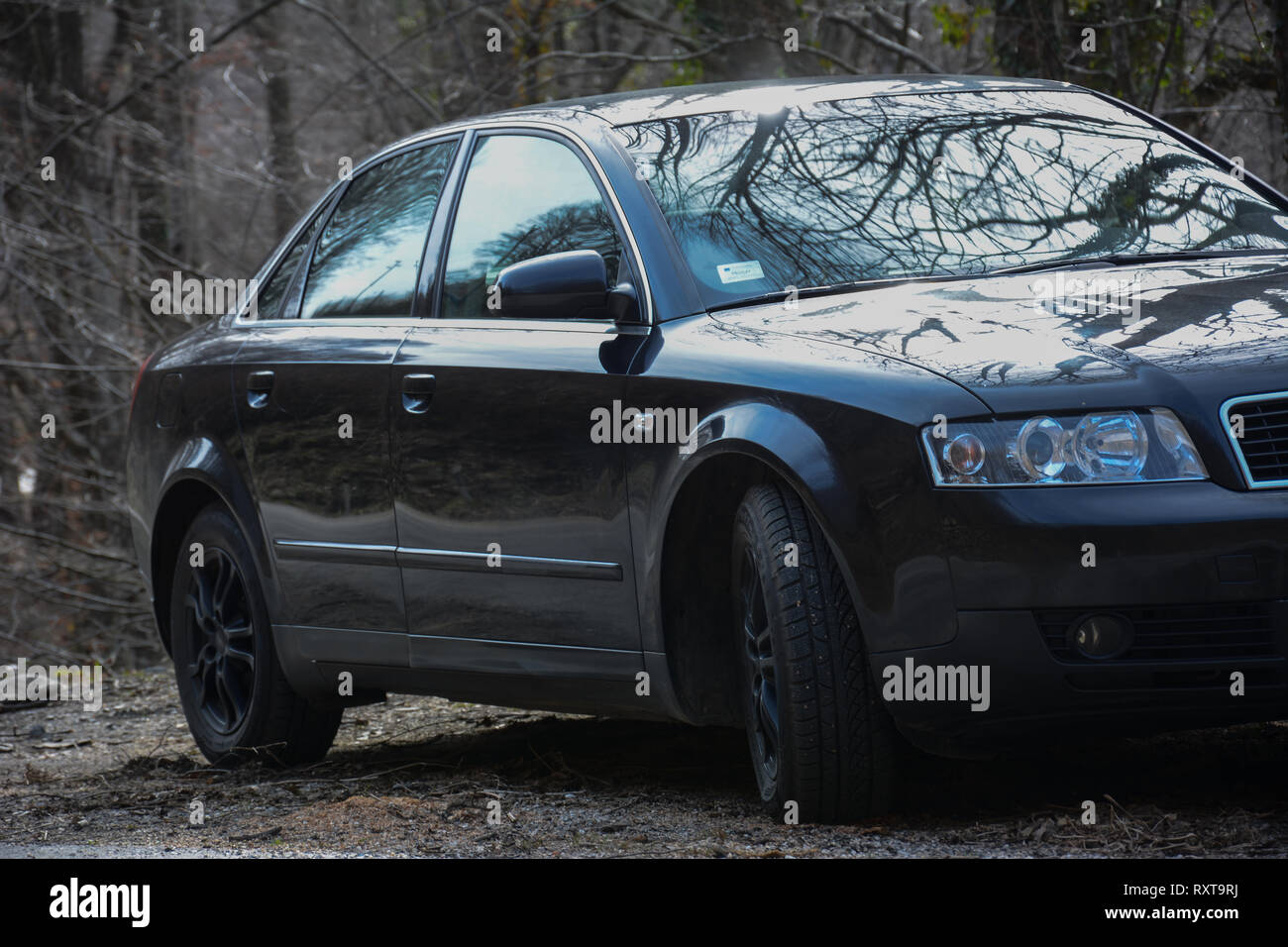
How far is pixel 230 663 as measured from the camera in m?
6.28

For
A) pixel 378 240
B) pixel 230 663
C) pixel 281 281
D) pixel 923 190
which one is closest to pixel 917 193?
pixel 923 190

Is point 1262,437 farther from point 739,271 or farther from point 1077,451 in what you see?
point 739,271

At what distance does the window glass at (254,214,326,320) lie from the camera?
20.6ft

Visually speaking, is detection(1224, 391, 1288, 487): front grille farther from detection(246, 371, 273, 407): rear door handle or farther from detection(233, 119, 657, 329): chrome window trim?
detection(246, 371, 273, 407): rear door handle

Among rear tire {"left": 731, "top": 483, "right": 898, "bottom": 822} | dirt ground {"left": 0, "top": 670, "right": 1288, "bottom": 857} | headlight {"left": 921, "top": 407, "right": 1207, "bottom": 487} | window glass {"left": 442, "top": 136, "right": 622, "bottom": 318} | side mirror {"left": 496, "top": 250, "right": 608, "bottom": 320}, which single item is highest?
window glass {"left": 442, "top": 136, "right": 622, "bottom": 318}

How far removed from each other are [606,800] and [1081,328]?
1695 mm

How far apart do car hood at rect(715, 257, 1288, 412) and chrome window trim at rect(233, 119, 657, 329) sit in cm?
37

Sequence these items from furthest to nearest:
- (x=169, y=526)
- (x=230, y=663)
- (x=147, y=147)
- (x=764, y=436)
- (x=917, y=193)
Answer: (x=147, y=147) → (x=169, y=526) → (x=230, y=663) → (x=917, y=193) → (x=764, y=436)

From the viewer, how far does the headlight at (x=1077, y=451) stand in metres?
3.72

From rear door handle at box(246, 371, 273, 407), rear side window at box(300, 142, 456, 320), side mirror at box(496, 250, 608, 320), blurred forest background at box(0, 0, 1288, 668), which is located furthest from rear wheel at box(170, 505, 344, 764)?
blurred forest background at box(0, 0, 1288, 668)

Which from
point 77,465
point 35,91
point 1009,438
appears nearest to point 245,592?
point 1009,438

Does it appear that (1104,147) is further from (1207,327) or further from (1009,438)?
(1009,438)

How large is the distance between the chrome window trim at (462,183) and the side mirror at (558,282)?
0.12 m
